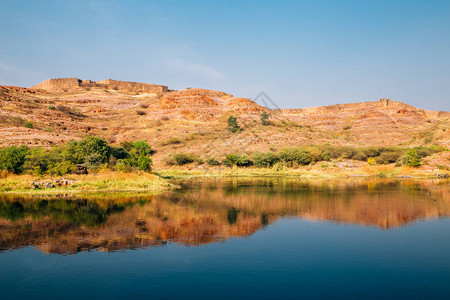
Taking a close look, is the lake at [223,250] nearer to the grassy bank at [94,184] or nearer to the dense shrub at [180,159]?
the grassy bank at [94,184]

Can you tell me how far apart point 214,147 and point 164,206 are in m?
43.9

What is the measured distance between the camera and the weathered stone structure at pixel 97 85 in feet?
383

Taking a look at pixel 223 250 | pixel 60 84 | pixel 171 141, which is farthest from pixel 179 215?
pixel 60 84

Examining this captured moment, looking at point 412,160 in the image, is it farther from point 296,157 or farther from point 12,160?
point 12,160

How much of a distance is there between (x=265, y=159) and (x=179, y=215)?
38073mm

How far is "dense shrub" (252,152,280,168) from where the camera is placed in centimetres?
5438

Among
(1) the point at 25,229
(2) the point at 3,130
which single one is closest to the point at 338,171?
(1) the point at 25,229

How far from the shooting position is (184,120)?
89.5 meters

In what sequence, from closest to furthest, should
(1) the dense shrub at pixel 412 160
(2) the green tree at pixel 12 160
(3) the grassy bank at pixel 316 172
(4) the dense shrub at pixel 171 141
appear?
(2) the green tree at pixel 12 160
(3) the grassy bank at pixel 316 172
(1) the dense shrub at pixel 412 160
(4) the dense shrub at pixel 171 141

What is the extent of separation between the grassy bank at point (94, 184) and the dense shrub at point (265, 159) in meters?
26.3

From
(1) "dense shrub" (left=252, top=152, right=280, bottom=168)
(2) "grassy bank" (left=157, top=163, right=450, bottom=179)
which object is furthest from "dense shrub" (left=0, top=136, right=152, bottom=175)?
(1) "dense shrub" (left=252, top=152, right=280, bottom=168)

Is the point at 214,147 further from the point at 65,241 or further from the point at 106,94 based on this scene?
the point at 106,94

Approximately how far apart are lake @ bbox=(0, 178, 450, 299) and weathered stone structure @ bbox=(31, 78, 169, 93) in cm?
10800

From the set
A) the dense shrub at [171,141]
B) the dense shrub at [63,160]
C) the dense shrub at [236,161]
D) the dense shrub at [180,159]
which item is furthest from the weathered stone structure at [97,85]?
the dense shrub at [63,160]
